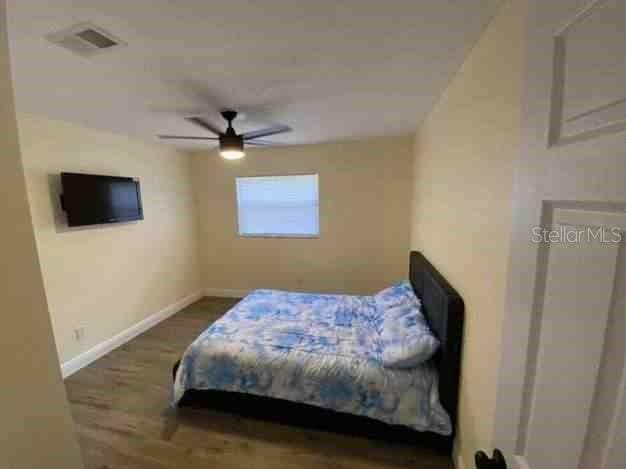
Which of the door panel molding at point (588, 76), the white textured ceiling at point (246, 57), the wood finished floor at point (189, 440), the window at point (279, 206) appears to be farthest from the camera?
the window at point (279, 206)

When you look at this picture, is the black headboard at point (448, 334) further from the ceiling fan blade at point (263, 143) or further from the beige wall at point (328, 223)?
the ceiling fan blade at point (263, 143)

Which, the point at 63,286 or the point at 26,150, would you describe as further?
the point at 63,286

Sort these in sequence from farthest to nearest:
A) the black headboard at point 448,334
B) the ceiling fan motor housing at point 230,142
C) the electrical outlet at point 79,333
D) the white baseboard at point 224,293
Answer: the white baseboard at point 224,293 < the electrical outlet at point 79,333 < the ceiling fan motor housing at point 230,142 < the black headboard at point 448,334

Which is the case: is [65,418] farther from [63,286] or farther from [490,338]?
[63,286]

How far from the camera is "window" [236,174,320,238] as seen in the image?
4.05 meters

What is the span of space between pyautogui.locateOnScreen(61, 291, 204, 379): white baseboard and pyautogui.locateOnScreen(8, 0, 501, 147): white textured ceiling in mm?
2247

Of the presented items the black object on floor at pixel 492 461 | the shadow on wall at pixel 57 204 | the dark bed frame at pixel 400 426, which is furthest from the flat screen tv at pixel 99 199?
the black object on floor at pixel 492 461

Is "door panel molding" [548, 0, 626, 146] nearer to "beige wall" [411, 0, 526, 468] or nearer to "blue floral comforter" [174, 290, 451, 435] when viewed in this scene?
"beige wall" [411, 0, 526, 468]

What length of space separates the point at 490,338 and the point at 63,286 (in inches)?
135

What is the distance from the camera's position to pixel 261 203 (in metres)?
4.26

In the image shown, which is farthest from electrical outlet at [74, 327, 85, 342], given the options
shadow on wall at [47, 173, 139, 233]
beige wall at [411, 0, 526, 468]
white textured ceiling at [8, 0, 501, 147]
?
beige wall at [411, 0, 526, 468]

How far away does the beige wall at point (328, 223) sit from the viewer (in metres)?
3.70

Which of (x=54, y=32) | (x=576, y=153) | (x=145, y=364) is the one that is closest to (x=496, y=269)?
(x=576, y=153)

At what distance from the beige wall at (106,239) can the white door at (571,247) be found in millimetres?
3345
